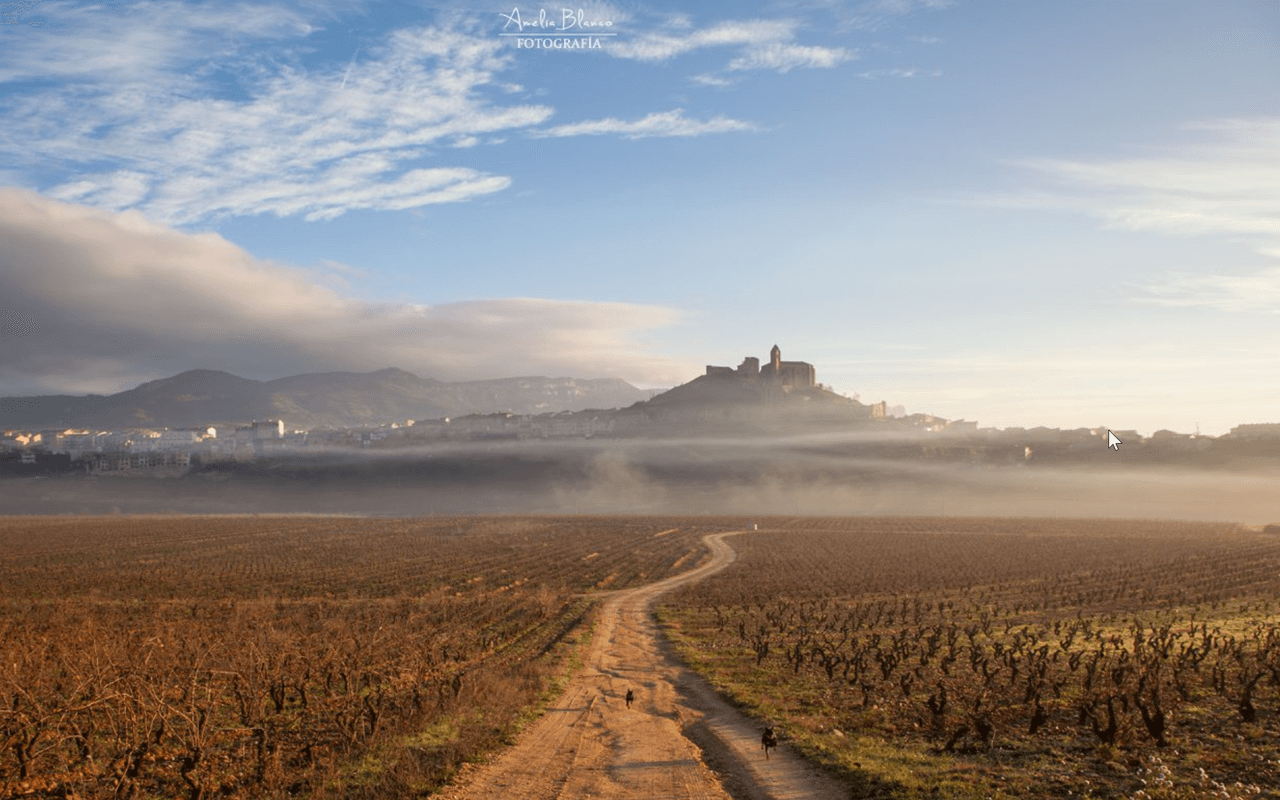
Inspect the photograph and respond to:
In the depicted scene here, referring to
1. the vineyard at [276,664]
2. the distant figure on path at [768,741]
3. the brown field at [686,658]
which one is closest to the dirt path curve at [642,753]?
the distant figure on path at [768,741]

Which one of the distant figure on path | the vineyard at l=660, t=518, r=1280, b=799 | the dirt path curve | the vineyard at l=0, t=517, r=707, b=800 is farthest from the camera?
the distant figure on path

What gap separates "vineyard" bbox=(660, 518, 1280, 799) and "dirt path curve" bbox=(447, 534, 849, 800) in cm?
86

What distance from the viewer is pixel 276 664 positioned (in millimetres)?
19094

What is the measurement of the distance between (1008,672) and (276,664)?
18.2m

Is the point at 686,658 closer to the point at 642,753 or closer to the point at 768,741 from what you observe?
the point at 642,753

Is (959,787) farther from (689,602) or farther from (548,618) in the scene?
(689,602)

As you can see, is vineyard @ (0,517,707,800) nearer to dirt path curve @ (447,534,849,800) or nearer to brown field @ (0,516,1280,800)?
brown field @ (0,516,1280,800)

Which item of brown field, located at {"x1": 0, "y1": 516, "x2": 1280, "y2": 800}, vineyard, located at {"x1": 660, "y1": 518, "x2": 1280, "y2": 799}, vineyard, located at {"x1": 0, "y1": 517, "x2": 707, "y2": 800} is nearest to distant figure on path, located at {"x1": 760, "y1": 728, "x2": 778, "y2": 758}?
vineyard, located at {"x1": 660, "y1": 518, "x2": 1280, "y2": 799}

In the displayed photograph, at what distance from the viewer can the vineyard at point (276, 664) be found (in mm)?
12617

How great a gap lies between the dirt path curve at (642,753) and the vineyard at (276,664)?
85 cm

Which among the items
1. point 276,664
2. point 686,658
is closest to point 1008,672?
point 686,658

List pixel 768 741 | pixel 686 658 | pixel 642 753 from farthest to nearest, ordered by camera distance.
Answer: pixel 686 658 → pixel 642 753 → pixel 768 741

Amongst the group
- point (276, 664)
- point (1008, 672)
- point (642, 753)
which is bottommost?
point (1008, 672)

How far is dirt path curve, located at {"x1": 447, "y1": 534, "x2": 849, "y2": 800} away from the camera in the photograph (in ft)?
40.5
